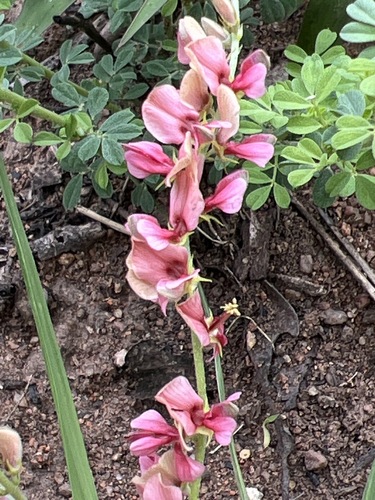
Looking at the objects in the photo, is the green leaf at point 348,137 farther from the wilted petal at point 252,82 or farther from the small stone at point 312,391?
the small stone at point 312,391

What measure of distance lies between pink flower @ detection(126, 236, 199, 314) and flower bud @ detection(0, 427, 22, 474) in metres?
0.17

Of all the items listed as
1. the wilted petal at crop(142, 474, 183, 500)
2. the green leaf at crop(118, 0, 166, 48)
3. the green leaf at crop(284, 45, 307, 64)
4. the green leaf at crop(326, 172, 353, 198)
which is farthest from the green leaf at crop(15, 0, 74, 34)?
the wilted petal at crop(142, 474, 183, 500)

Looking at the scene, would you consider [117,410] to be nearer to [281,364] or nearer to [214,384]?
[214,384]

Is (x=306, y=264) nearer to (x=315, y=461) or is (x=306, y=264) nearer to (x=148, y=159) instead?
(x=315, y=461)

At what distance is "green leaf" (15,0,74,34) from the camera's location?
0.90 metres

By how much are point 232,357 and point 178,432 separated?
1.88ft

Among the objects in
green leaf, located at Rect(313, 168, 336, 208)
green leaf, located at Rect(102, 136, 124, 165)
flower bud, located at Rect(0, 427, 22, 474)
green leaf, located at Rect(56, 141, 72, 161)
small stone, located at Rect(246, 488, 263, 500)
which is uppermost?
green leaf, located at Rect(56, 141, 72, 161)

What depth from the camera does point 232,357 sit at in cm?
110

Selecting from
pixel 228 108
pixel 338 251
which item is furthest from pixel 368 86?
pixel 338 251

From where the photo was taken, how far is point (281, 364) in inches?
42.5

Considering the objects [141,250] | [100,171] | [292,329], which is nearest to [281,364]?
[292,329]

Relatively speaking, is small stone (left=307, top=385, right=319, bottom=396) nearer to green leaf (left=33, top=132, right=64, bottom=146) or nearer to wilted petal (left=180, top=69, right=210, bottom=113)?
green leaf (left=33, top=132, right=64, bottom=146)

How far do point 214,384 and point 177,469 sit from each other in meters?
0.52

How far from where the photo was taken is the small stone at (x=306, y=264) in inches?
44.2
